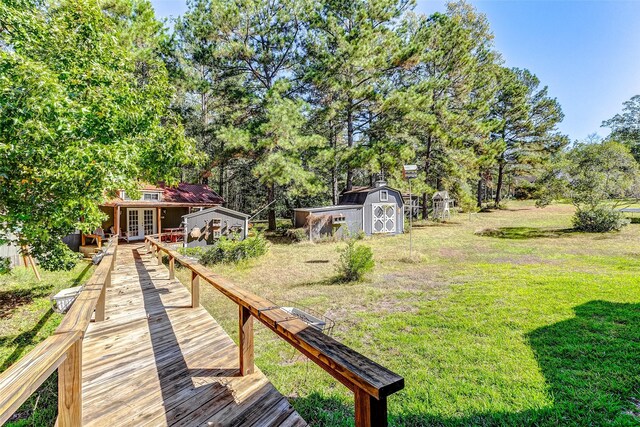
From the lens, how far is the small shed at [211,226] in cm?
1117

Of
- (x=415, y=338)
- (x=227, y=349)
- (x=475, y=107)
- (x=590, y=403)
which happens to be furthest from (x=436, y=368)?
(x=475, y=107)

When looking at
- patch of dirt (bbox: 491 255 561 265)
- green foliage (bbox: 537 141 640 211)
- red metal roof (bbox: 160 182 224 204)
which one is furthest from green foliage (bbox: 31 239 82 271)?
green foliage (bbox: 537 141 640 211)

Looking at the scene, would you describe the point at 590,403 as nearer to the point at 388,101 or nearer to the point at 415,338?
the point at 415,338

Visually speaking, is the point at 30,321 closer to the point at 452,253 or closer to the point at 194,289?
the point at 194,289

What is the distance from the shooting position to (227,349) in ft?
10.1

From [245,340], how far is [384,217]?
14917 millimetres

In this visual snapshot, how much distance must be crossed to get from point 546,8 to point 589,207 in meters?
11.1

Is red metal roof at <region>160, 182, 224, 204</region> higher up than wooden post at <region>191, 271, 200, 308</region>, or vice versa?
red metal roof at <region>160, 182, 224, 204</region>

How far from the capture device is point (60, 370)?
1.66 m

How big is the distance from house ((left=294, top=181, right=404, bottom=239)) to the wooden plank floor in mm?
10661

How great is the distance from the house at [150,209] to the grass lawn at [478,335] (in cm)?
660

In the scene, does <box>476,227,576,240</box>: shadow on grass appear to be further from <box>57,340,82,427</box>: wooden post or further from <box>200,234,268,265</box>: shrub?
<box>57,340,82,427</box>: wooden post

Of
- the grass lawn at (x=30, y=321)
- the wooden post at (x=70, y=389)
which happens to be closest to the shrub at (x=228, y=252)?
the grass lawn at (x=30, y=321)

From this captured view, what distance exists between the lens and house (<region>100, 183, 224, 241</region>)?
12.7 m
